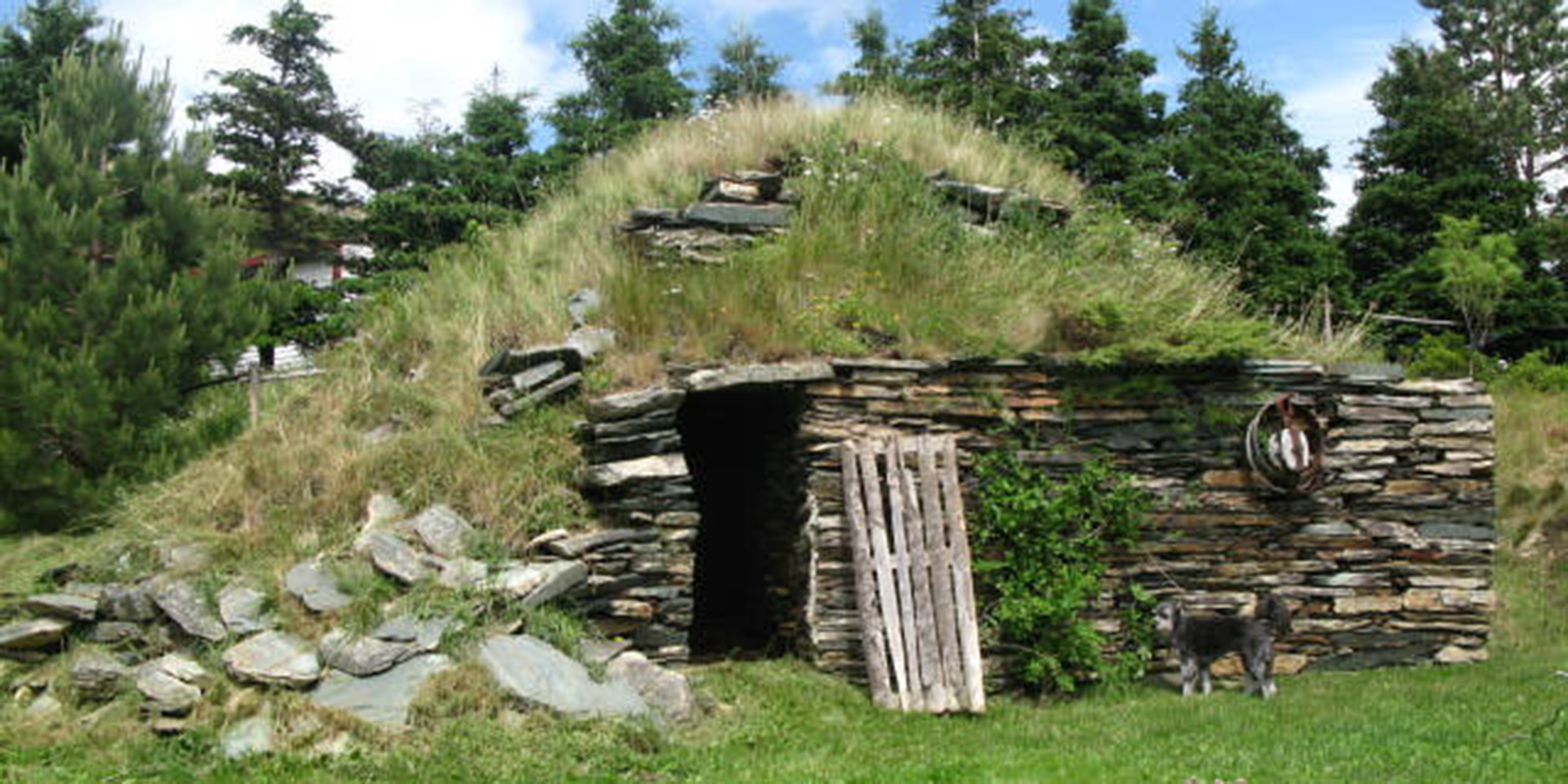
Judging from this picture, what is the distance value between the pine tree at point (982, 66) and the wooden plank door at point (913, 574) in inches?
513

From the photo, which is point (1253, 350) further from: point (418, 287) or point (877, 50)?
point (877, 50)

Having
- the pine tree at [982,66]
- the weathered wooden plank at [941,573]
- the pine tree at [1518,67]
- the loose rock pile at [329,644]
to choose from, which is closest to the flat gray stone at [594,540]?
the loose rock pile at [329,644]

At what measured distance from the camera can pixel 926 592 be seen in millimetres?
7250

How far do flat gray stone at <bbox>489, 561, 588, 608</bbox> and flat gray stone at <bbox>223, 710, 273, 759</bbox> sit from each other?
1480mm

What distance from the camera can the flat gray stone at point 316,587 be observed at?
6328 millimetres

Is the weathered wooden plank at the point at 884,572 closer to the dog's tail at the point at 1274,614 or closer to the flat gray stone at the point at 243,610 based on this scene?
the dog's tail at the point at 1274,614

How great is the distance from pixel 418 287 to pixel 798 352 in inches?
189

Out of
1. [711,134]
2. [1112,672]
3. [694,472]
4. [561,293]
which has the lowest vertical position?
[1112,672]

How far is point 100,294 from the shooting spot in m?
9.05

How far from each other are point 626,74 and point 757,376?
51.8 feet

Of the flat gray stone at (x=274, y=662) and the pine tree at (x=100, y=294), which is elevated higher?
the pine tree at (x=100, y=294)


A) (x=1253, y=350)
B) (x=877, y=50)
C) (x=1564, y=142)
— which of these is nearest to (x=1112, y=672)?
(x=1253, y=350)

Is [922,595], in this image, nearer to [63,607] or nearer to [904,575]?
[904,575]

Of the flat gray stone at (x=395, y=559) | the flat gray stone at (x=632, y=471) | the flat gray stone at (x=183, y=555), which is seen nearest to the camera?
the flat gray stone at (x=395, y=559)
